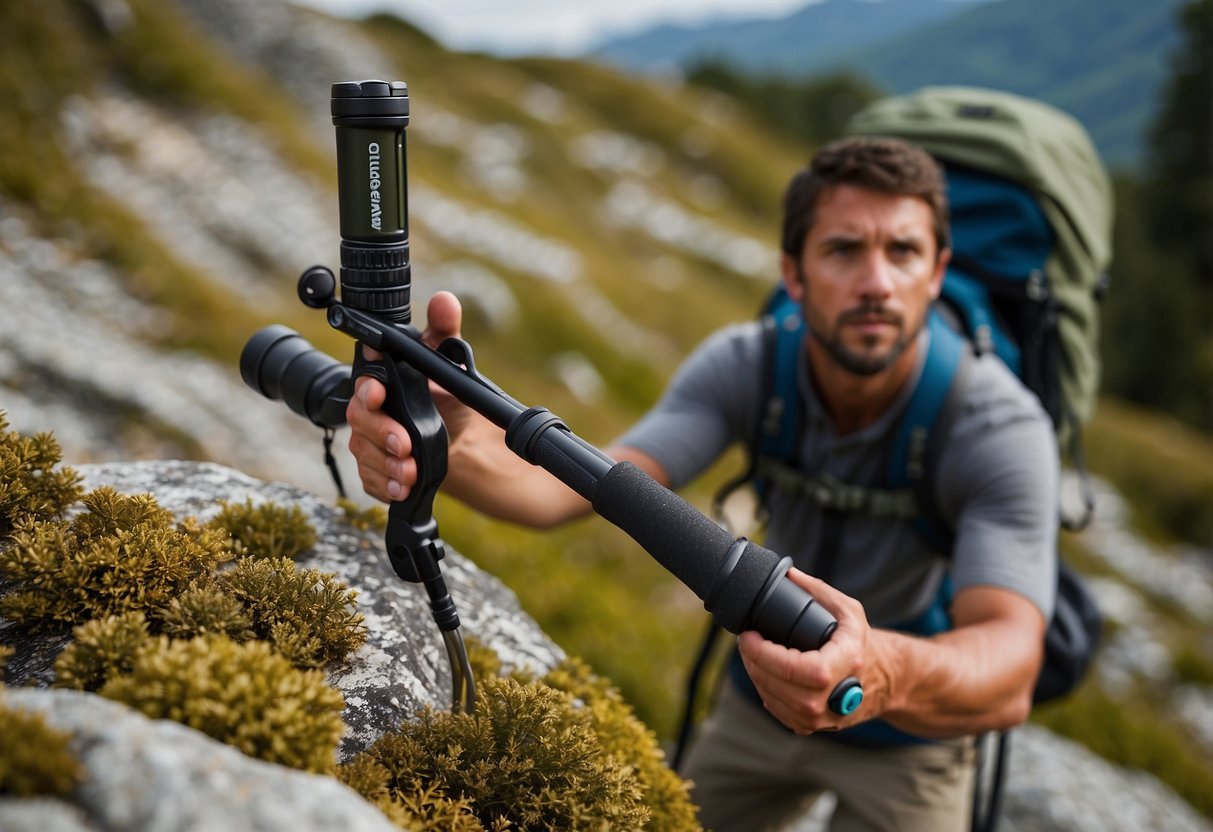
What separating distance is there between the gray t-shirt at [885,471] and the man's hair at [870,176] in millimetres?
757

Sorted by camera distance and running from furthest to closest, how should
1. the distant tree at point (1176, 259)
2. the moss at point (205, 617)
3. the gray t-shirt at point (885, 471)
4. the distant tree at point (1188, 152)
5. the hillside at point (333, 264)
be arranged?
1. the distant tree at point (1188, 152)
2. the distant tree at point (1176, 259)
3. the hillside at point (333, 264)
4. the gray t-shirt at point (885, 471)
5. the moss at point (205, 617)

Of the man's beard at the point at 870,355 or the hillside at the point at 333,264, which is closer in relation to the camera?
the man's beard at the point at 870,355

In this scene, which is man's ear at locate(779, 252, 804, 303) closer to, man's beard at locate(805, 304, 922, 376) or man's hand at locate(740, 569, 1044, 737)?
man's beard at locate(805, 304, 922, 376)

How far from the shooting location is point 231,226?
17.2 metres

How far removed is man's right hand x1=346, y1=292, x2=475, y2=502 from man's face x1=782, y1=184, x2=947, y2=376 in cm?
247

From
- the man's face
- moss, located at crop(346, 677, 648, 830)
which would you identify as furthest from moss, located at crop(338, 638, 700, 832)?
the man's face

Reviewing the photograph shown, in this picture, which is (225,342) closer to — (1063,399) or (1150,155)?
(1063,399)

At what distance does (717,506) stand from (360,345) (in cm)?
300

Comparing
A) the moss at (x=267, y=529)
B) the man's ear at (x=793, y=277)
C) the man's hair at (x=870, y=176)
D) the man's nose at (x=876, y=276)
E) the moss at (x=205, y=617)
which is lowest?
the moss at (x=267, y=529)

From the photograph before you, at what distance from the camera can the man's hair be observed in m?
5.00

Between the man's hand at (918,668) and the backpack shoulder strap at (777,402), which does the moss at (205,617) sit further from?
the backpack shoulder strap at (777,402)

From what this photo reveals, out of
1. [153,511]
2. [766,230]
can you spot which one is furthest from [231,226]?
[766,230]

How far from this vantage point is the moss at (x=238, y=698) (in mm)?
2162

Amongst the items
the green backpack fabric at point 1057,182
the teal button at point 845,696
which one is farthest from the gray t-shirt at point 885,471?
the teal button at point 845,696
